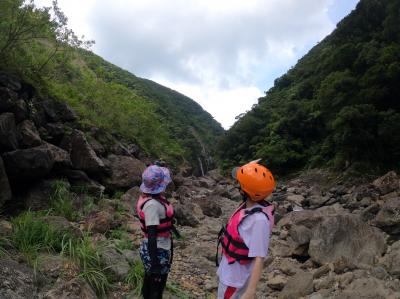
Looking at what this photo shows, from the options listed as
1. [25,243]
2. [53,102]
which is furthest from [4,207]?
[53,102]

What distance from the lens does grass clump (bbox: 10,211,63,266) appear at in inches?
246

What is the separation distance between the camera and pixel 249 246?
3098 mm

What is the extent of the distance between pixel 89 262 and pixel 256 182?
383cm

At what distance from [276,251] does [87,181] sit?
5068 millimetres

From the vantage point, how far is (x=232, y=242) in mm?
3266

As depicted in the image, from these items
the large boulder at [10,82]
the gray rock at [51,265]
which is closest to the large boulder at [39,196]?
the large boulder at [10,82]

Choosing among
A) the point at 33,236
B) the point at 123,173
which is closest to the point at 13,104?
the point at 33,236

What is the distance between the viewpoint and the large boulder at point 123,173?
12445 millimetres

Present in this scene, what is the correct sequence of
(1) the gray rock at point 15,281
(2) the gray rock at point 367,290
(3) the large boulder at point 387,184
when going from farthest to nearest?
1. (3) the large boulder at point 387,184
2. (2) the gray rock at point 367,290
3. (1) the gray rock at point 15,281

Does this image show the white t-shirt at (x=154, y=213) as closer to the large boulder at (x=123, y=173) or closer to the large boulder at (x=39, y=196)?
the large boulder at (x=39, y=196)

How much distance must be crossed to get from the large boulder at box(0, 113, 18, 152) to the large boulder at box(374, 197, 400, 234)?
8.14 meters

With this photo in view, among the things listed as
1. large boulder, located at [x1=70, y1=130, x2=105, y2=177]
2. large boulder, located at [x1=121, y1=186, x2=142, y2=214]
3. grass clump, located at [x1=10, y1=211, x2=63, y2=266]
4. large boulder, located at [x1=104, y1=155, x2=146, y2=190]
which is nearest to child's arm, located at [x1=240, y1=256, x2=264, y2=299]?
grass clump, located at [x1=10, y1=211, x2=63, y2=266]

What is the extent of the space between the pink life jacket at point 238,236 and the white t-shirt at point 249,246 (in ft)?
0.11

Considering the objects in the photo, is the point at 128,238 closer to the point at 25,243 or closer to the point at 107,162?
the point at 25,243
